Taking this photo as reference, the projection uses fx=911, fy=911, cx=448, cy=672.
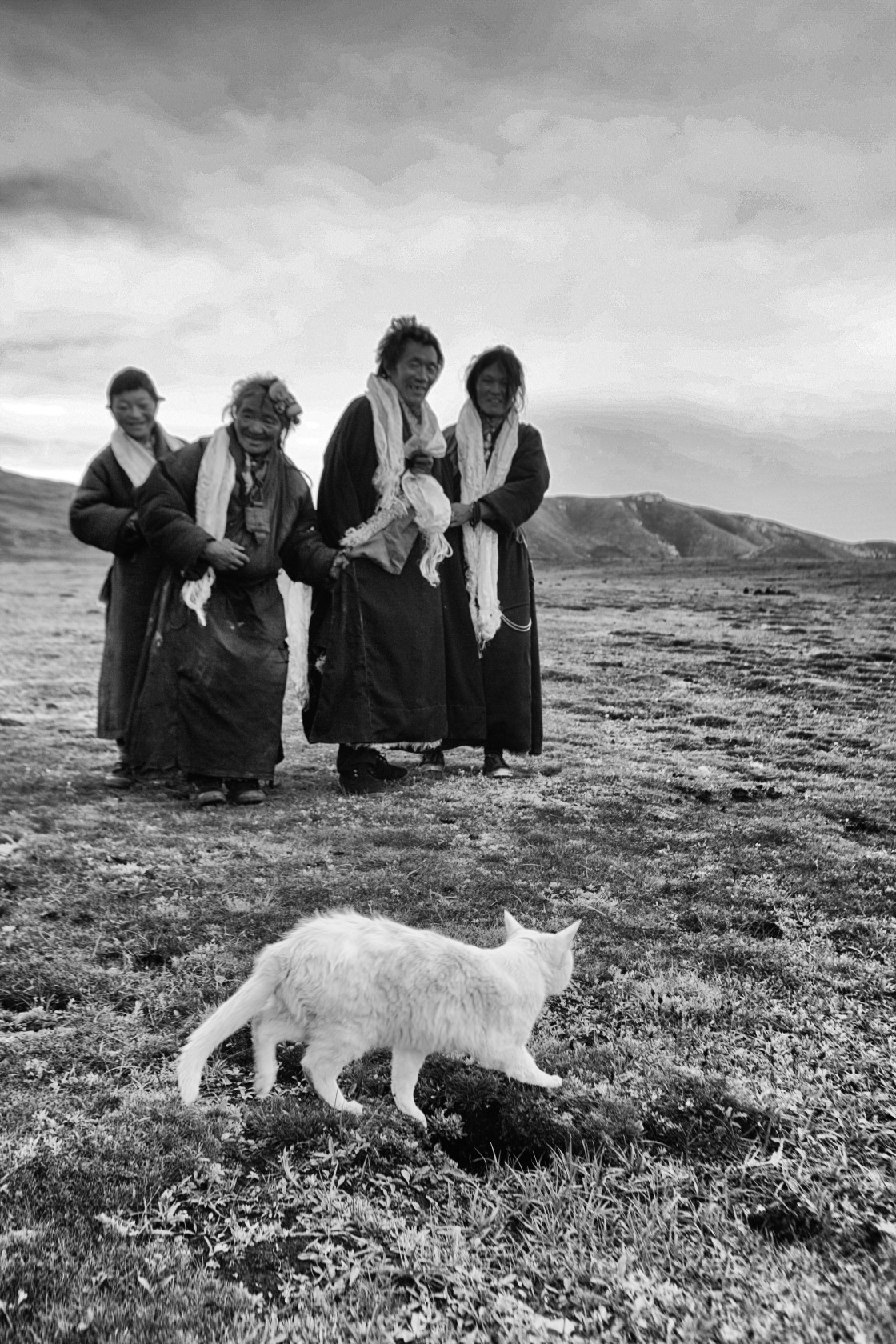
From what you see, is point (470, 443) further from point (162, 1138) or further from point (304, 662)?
point (162, 1138)

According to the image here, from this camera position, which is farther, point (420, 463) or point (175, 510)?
point (420, 463)

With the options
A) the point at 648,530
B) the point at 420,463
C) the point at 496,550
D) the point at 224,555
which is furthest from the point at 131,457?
the point at 648,530

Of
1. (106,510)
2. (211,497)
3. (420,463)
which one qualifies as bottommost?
(106,510)

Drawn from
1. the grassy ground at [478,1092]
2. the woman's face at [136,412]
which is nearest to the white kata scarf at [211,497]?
the woman's face at [136,412]

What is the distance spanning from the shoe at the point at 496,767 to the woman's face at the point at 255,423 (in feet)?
8.85

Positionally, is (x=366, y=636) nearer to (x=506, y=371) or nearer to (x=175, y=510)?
(x=175, y=510)

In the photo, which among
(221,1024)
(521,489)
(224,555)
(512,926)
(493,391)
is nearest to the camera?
(221,1024)

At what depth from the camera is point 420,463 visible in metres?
6.37

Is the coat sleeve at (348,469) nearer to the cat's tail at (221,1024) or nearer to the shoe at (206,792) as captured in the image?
the shoe at (206,792)

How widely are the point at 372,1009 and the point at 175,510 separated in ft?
13.9

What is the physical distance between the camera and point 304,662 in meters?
6.34

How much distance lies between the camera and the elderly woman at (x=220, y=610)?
5.90m

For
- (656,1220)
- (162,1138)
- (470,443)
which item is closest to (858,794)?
(470,443)

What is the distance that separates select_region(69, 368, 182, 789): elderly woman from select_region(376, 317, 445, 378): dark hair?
5.84ft
